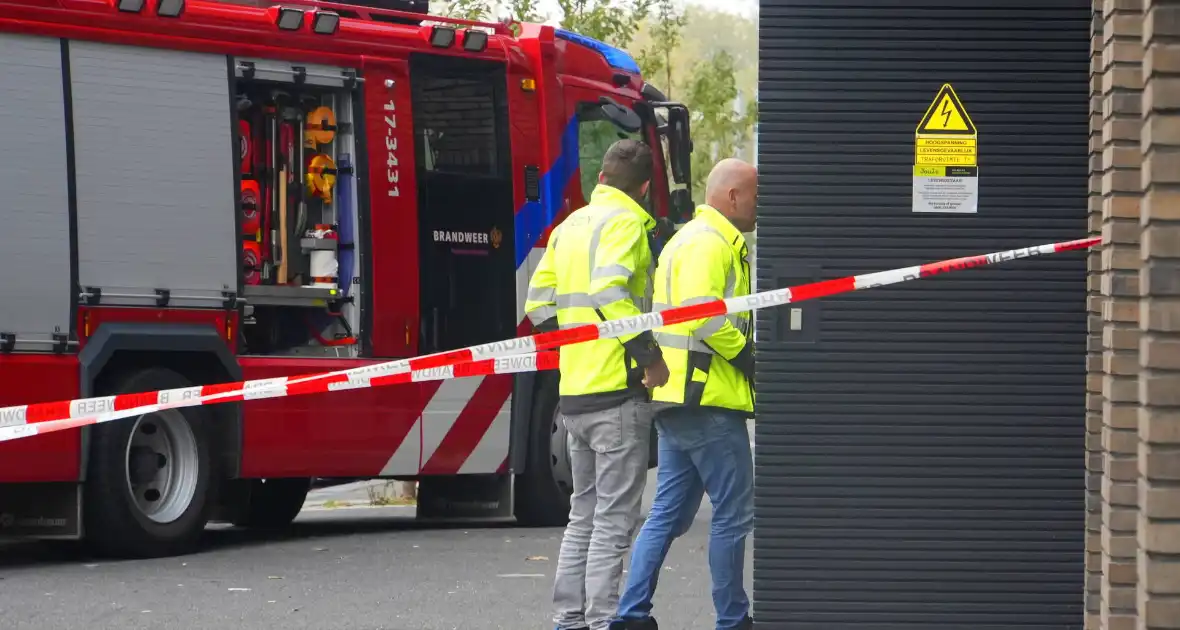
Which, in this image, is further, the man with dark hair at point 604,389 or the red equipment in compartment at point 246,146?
the red equipment in compartment at point 246,146

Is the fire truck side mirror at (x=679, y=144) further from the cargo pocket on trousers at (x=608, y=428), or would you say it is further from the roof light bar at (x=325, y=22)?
the cargo pocket on trousers at (x=608, y=428)

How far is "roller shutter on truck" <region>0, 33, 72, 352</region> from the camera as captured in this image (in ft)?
32.0

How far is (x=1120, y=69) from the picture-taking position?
4652mm

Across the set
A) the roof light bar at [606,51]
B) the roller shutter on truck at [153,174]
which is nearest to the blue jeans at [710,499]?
the roller shutter on truck at [153,174]

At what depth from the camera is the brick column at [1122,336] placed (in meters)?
4.61

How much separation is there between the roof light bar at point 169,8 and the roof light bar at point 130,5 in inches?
4.4

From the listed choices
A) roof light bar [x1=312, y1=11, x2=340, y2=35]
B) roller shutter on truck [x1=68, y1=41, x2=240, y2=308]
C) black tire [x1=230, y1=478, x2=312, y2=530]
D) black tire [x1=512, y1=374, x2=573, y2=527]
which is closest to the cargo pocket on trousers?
roller shutter on truck [x1=68, y1=41, x2=240, y2=308]

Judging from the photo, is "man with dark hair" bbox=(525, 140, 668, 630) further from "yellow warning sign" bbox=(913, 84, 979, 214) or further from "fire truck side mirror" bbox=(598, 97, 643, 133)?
"fire truck side mirror" bbox=(598, 97, 643, 133)

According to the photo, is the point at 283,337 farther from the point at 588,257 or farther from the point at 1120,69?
the point at 1120,69

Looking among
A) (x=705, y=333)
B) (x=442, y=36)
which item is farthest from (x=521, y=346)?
(x=442, y=36)

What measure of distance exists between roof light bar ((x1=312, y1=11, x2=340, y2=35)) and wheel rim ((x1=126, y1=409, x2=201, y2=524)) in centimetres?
233

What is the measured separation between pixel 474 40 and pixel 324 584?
4.09m

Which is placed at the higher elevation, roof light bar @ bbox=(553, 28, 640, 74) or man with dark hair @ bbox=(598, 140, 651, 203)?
roof light bar @ bbox=(553, 28, 640, 74)

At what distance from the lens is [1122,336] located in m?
4.62
